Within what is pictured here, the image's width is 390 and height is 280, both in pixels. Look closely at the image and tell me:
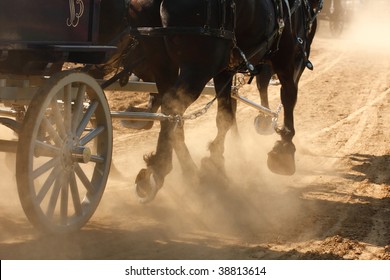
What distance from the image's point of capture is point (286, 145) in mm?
7926

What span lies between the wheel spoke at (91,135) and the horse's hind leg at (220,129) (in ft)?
6.14

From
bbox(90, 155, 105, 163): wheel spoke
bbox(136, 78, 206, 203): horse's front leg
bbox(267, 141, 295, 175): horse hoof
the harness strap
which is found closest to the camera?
bbox(90, 155, 105, 163): wheel spoke

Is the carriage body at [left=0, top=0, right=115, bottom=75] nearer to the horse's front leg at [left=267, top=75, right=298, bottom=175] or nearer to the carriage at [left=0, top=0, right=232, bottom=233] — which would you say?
the carriage at [left=0, top=0, right=232, bottom=233]

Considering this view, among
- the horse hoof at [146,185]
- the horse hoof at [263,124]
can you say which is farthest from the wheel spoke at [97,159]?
the horse hoof at [263,124]

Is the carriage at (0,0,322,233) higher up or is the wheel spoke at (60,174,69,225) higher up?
the carriage at (0,0,322,233)

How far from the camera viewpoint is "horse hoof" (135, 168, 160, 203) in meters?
6.33

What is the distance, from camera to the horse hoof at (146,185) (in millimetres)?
6332

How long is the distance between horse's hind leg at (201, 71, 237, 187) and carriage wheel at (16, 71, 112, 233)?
1.94 m

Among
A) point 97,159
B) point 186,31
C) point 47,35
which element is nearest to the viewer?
point 47,35

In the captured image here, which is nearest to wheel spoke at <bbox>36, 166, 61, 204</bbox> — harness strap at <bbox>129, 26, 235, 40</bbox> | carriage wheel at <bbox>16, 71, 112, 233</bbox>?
carriage wheel at <bbox>16, 71, 112, 233</bbox>

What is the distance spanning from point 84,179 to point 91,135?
12.3 inches

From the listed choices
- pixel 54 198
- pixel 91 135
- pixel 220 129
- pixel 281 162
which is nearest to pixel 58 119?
pixel 91 135

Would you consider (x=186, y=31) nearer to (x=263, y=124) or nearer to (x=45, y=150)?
(x=45, y=150)

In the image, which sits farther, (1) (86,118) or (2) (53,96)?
(1) (86,118)
